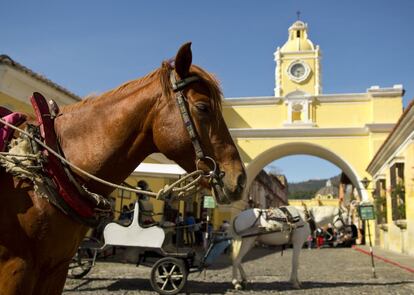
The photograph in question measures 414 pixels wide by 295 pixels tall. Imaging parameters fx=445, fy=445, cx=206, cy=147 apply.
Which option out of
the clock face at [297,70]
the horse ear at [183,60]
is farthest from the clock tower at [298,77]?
the horse ear at [183,60]

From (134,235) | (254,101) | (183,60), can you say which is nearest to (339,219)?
(134,235)

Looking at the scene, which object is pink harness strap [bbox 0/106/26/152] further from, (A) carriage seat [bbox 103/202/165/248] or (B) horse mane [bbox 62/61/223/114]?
(A) carriage seat [bbox 103/202/165/248]

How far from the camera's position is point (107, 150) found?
207cm

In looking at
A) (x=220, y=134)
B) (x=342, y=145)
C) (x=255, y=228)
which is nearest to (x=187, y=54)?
(x=220, y=134)

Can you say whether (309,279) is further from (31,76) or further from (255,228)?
(31,76)

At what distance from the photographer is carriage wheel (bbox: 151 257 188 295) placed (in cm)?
732

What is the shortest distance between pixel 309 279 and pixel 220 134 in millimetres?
8259

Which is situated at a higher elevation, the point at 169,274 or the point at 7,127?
the point at 7,127

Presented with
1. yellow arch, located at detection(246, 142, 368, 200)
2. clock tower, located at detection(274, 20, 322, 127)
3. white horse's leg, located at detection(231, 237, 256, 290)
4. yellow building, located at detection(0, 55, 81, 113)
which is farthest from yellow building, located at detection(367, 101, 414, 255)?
yellow building, located at detection(0, 55, 81, 113)

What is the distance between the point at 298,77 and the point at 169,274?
23.9 m

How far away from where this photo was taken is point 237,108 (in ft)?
93.0

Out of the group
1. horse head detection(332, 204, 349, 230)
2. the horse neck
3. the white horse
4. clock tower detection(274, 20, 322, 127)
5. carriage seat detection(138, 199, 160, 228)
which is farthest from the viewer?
clock tower detection(274, 20, 322, 127)

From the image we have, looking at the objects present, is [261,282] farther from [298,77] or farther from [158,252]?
[298,77]

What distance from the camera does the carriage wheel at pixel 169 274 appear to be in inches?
288
